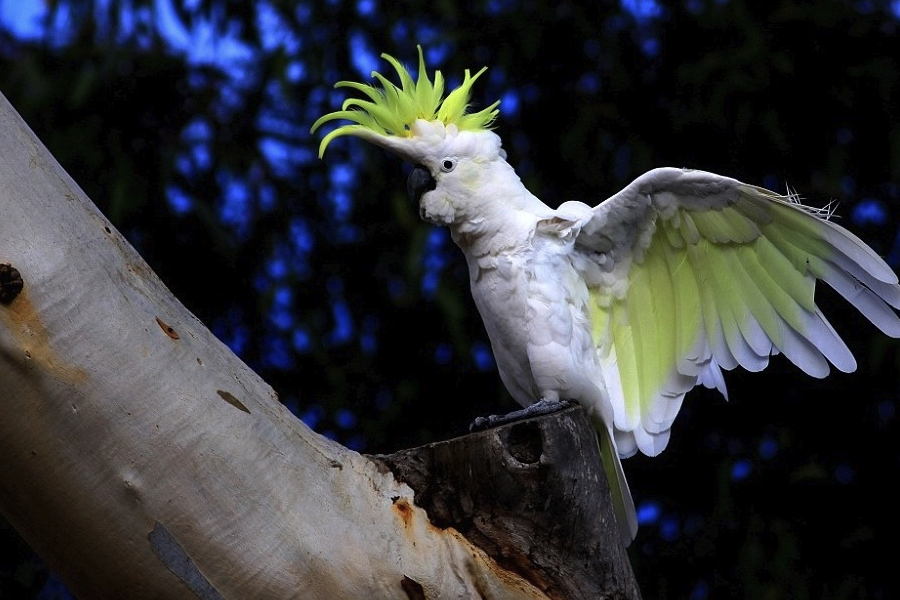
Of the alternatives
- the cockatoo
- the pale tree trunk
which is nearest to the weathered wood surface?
the pale tree trunk

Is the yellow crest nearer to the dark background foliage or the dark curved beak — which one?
the dark curved beak

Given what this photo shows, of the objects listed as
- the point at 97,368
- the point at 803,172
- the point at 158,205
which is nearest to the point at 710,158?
the point at 803,172

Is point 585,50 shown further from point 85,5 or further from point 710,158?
point 85,5

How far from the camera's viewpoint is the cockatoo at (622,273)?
5.39 ft

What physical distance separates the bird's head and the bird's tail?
40 centimetres

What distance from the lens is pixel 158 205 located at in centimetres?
234

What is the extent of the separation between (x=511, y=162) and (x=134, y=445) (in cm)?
135

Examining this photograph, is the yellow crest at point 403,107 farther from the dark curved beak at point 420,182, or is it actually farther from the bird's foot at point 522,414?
the bird's foot at point 522,414

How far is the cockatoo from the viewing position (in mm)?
1642

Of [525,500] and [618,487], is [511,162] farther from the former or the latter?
[525,500]

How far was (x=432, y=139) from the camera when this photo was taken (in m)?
1.71

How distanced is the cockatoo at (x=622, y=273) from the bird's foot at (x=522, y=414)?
3 cm

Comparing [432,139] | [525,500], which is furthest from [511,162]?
[525,500]

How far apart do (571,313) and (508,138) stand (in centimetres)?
77
